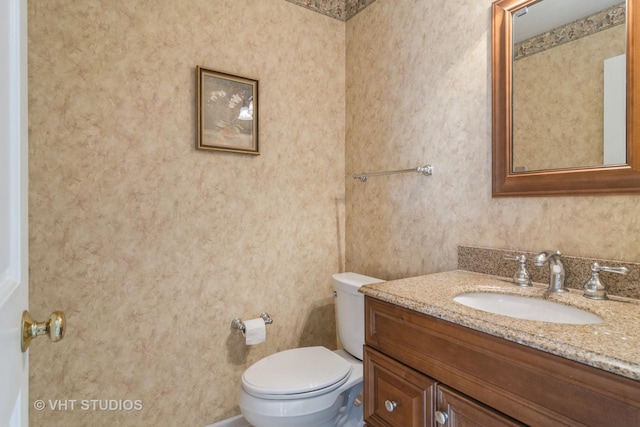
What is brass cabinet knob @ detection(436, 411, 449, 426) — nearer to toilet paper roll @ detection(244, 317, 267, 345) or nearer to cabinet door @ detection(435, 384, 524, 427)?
cabinet door @ detection(435, 384, 524, 427)

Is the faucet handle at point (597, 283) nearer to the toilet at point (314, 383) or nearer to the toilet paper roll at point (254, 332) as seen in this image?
the toilet at point (314, 383)

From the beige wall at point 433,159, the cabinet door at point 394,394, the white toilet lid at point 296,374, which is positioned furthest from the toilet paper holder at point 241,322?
the cabinet door at point 394,394

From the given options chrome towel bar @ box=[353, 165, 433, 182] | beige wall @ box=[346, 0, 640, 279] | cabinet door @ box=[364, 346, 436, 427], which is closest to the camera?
cabinet door @ box=[364, 346, 436, 427]

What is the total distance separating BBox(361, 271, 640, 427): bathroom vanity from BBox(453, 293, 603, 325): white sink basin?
2 centimetres

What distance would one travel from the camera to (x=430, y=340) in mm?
934

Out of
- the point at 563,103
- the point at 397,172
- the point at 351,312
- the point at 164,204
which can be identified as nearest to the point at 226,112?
the point at 164,204


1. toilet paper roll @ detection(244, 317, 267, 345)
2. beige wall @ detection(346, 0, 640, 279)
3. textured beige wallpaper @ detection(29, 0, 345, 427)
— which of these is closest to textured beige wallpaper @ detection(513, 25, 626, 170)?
beige wall @ detection(346, 0, 640, 279)

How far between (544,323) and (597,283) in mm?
374

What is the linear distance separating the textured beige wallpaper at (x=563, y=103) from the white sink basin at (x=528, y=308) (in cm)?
48

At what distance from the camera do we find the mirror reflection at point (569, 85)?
1035 millimetres

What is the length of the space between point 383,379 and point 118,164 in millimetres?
1390

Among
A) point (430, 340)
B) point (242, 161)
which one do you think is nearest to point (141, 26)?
point (242, 161)

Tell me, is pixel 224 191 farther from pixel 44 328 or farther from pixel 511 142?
pixel 511 142
